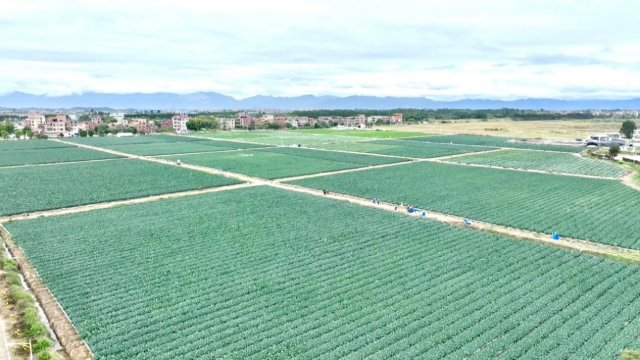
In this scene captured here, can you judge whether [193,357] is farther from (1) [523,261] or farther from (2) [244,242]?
(1) [523,261]

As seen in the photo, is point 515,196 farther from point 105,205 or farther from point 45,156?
point 45,156

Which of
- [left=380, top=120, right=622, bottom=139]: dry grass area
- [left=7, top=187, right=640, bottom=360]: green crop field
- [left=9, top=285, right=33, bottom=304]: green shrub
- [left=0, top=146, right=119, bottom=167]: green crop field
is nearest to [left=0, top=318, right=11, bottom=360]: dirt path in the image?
[left=9, top=285, right=33, bottom=304]: green shrub

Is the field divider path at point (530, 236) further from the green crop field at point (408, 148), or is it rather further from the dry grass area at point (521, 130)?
the dry grass area at point (521, 130)

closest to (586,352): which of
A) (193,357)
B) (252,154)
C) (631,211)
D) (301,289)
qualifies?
(301,289)

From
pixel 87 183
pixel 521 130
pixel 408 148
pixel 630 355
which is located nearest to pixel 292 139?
pixel 408 148

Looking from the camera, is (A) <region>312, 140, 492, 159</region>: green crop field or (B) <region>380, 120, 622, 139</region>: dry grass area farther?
(B) <region>380, 120, 622, 139</region>: dry grass area

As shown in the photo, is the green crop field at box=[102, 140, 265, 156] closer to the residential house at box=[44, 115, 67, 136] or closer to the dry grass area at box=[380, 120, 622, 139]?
the dry grass area at box=[380, 120, 622, 139]
